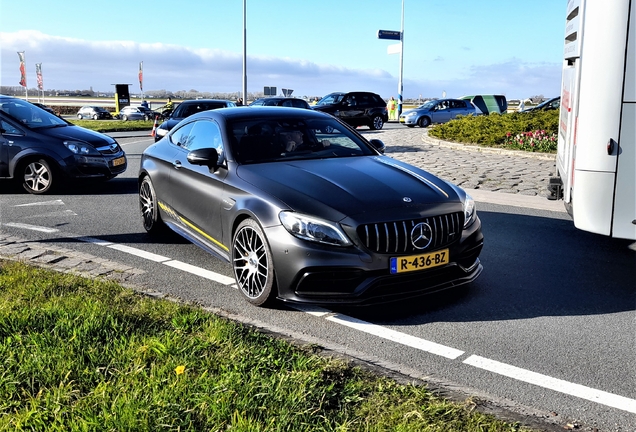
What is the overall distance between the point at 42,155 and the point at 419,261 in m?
7.81

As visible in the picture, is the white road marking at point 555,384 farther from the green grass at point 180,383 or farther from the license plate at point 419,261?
the license plate at point 419,261

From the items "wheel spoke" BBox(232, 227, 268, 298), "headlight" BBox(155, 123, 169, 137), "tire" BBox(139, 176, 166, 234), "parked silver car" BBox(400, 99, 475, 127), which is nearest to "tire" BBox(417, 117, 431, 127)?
"parked silver car" BBox(400, 99, 475, 127)

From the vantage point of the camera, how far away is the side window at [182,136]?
6.65 meters

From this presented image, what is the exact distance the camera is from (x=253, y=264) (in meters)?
5.02

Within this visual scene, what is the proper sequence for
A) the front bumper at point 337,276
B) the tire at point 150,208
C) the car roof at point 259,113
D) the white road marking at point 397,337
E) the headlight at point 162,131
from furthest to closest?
the headlight at point 162,131 → the tire at point 150,208 → the car roof at point 259,113 → the front bumper at point 337,276 → the white road marking at point 397,337

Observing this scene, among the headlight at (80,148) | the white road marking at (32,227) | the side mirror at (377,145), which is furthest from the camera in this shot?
the headlight at (80,148)

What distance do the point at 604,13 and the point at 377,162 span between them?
85.6 inches

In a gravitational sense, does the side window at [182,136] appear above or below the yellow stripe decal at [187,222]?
above

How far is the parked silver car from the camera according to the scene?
33.3 metres

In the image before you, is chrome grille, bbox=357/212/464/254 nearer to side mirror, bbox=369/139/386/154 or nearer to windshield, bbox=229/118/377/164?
windshield, bbox=229/118/377/164

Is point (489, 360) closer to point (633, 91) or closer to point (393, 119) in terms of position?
point (633, 91)

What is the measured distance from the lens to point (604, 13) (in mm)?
5051

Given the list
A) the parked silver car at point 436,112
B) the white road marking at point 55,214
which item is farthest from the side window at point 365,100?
the white road marking at point 55,214

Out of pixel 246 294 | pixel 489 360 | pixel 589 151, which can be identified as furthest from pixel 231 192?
pixel 589 151
